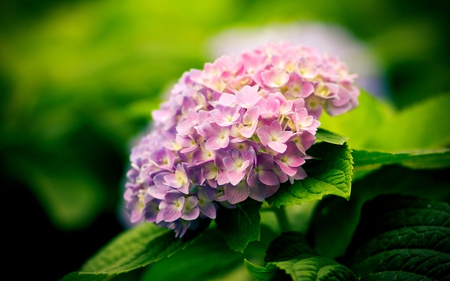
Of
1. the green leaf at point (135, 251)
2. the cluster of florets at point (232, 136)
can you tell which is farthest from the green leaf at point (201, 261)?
the cluster of florets at point (232, 136)

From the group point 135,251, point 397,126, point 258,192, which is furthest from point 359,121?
point 135,251

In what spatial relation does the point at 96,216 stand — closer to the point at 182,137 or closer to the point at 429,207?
the point at 182,137

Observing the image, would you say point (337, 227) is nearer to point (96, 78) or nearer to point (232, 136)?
point (232, 136)

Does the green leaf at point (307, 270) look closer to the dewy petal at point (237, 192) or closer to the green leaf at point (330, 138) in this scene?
the dewy petal at point (237, 192)

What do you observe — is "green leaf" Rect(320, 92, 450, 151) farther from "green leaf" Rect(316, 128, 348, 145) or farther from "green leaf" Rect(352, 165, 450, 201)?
"green leaf" Rect(316, 128, 348, 145)

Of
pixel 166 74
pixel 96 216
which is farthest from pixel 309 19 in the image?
pixel 96 216
